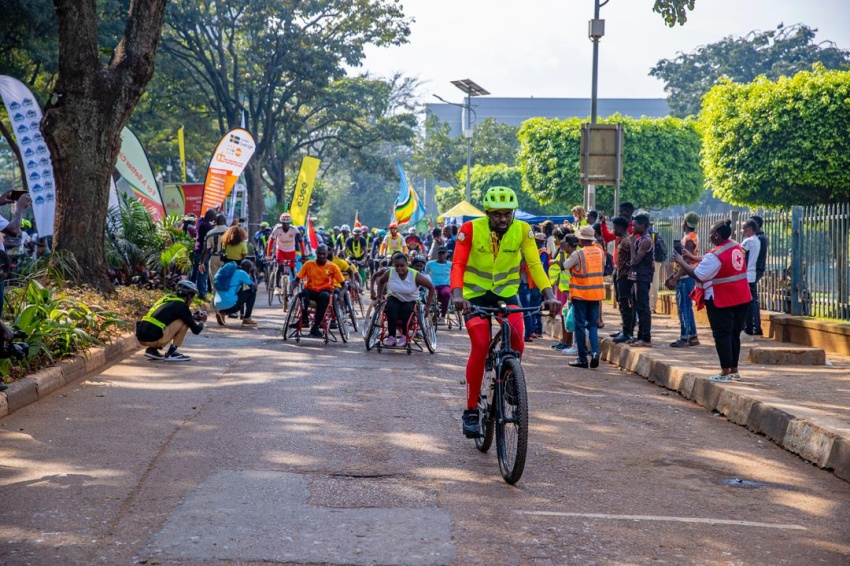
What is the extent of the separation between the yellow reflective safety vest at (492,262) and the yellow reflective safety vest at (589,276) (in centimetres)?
552

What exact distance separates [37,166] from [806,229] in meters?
12.6

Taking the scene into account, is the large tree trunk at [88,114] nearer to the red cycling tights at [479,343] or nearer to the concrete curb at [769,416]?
the concrete curb at [769,416]

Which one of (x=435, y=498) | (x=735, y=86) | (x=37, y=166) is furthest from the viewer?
(x=735, y=86)

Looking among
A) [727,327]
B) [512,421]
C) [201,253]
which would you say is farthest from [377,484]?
[201,253]

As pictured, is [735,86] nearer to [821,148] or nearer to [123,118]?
[821,148]

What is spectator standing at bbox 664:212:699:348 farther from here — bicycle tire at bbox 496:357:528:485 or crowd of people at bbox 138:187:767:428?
bicycle tire at bbox 496:357:528:485

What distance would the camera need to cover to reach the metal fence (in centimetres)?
1512

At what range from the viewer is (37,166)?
1803cm

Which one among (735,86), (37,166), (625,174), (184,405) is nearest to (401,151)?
(625,174)

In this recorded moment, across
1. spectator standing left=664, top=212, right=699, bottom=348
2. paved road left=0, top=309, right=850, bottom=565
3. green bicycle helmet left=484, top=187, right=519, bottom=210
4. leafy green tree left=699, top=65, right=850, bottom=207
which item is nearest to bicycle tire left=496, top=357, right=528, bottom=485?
paved road left=0, top=309, right=850, bottom=565

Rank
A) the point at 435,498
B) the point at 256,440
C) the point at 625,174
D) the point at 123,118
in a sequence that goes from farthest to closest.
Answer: the point at 625,174 → the point at 123,118 → the point at 256,440 → the point at 435,498

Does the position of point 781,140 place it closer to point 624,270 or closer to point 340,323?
point 624,270

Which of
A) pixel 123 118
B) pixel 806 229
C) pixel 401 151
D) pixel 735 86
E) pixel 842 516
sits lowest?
Answer: pixel 842 516

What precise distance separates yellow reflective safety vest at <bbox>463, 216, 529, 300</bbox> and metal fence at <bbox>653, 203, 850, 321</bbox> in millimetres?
8904
